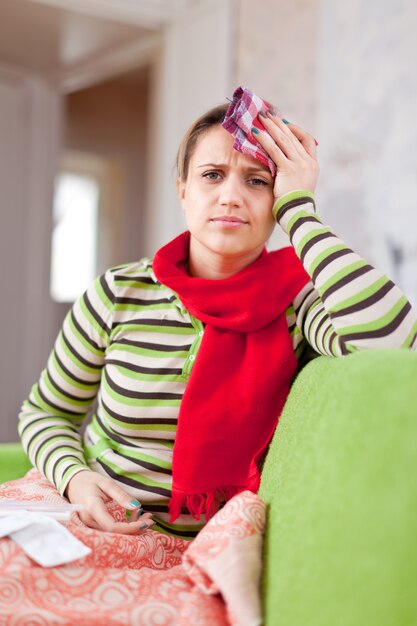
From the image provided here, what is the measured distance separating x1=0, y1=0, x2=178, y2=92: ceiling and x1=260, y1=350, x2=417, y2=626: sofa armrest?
3.05 m

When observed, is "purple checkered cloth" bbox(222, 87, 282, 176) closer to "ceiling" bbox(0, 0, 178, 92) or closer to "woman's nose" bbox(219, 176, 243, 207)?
"woman's nose" bbox(219, 176, 243, 207)

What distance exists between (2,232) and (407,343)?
3.83 m

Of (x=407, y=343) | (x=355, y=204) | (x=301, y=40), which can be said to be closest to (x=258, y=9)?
(x=301, y=40)

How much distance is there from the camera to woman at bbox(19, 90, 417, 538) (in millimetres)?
1292

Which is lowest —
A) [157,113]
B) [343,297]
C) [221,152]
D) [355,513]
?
[355,513]

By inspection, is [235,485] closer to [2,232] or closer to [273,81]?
[273,81]

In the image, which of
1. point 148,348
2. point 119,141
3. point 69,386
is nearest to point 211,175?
point 148,348

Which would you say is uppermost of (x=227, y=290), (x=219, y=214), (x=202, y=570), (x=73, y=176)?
(x=73, y=176)

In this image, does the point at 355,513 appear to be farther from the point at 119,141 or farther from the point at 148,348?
the point at 119,141

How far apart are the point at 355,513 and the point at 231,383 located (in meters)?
0.42

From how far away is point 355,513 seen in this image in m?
0.94

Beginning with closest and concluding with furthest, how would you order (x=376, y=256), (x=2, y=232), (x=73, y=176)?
(x=376, y=256) → (x=2, y=232) → (x=73, y=176)

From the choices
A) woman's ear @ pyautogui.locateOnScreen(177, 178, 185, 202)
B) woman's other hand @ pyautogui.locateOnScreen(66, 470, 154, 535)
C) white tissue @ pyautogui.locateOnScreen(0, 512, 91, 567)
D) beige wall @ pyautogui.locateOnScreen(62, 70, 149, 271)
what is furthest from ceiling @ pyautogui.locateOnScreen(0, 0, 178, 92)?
white tissue @ pyautogui.locateOnScreen(0, 512, 91, 567)

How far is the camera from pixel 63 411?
60.2 inches
